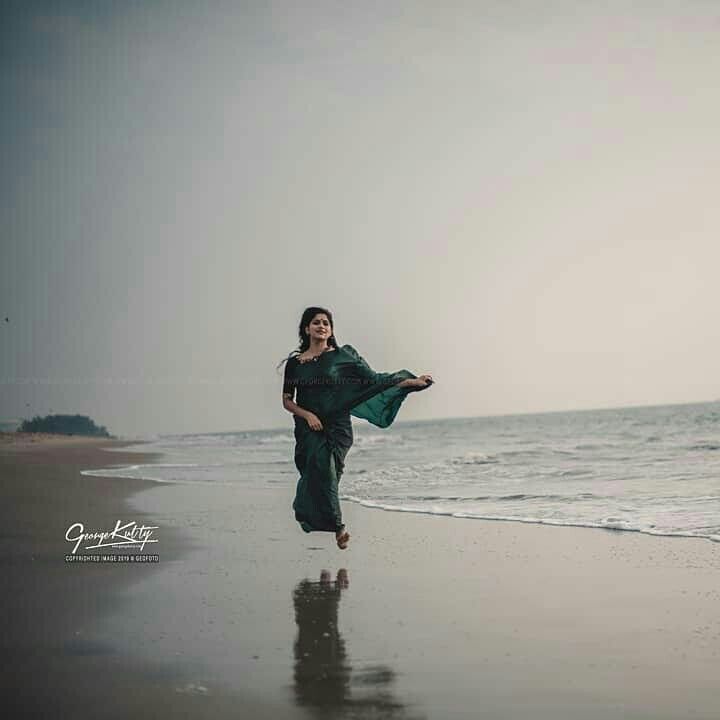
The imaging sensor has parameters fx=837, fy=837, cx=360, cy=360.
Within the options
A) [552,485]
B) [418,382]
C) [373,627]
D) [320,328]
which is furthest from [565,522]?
[373,627]

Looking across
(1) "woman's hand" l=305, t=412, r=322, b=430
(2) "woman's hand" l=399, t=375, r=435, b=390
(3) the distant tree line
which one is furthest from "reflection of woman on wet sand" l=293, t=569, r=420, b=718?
(3) the distant tree line

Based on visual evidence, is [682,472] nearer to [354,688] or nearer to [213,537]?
[213,537]

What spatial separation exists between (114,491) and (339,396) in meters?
7.41

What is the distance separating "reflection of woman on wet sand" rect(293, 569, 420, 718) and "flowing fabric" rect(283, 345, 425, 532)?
192 cm

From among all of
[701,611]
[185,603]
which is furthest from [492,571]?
[185,603]

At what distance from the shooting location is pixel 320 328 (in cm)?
680

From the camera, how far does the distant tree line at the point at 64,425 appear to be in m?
87.6

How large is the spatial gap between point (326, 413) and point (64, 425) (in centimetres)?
9374

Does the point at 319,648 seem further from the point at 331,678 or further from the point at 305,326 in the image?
the point at 305,326

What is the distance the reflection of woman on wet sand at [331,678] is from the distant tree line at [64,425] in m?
87.1

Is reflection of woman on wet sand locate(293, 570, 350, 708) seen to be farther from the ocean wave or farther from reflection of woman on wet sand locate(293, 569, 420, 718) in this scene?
the ocean wave

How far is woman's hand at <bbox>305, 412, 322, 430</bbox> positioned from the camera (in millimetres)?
6711
